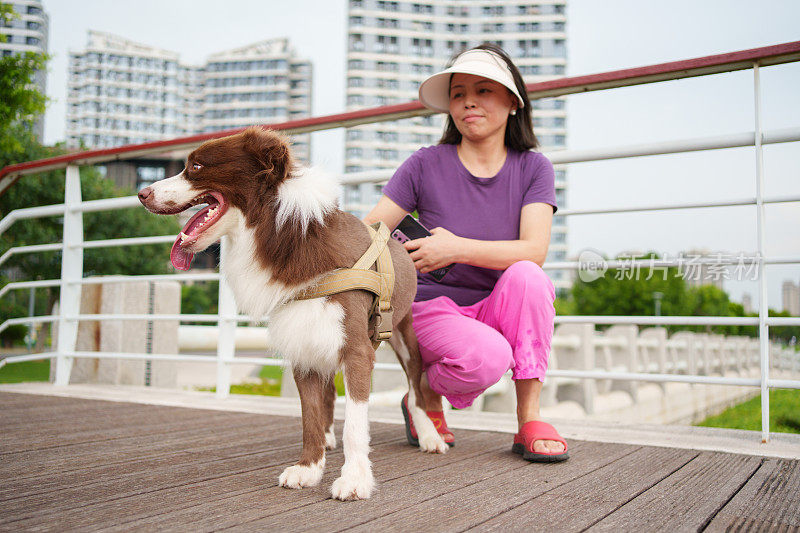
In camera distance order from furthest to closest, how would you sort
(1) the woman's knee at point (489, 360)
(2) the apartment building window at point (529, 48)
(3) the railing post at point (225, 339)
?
(2) the apartment building window at point (529, 48) → (3) the railing post at point (225, 339) → (1) the woman's knee at point (489, 360)

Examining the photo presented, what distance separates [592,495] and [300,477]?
0.76 meters

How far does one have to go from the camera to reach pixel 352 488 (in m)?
1.54

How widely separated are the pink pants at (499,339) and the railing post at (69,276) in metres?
2.75

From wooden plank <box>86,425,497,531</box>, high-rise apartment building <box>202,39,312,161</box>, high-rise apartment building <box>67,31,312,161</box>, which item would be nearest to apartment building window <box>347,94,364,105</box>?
high-rise apartment building <box>202,39,312,161</box>

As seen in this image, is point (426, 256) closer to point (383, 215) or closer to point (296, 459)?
point (383, 215)

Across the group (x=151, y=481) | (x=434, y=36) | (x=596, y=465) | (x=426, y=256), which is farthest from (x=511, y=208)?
(x=434, y=36)

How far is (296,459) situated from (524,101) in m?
1.57

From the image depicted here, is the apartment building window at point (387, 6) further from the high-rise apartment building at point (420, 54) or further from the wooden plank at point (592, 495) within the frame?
the wooden plank at point (592, 495)

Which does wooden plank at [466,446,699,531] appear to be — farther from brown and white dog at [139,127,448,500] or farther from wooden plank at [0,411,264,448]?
wooden plank at [0,411,264,448]

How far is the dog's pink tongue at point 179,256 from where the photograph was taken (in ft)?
5.69

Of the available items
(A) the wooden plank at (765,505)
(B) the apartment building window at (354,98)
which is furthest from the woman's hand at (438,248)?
(B) the apartment building window at (354,98)

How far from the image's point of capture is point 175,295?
559cm

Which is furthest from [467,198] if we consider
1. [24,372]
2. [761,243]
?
[24,372]

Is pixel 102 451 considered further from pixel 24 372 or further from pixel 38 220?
pixel 38 220
